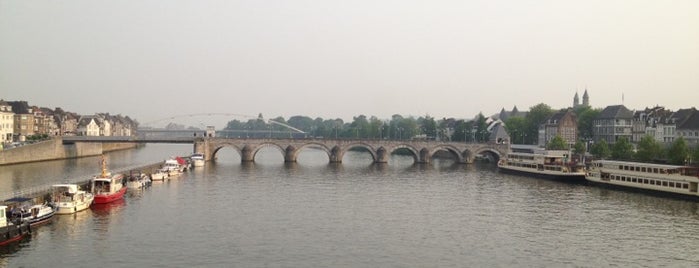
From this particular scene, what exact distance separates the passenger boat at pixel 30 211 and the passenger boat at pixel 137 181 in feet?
66.8

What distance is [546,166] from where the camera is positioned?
8788cm

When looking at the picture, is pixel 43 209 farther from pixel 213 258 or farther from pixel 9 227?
pixel 213 258

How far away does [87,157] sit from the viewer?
122688 millimetres

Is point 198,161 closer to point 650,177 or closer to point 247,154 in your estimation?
point 247,154

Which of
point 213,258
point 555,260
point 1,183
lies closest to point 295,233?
point 213,258

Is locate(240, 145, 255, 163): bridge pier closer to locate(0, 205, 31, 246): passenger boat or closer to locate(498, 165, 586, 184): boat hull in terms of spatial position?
locate(498, 165, 586, 184): boat hull

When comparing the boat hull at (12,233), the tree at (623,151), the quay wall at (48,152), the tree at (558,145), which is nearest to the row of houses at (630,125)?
the tree at (558,145)

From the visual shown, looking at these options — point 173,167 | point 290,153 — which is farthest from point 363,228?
point 290,153

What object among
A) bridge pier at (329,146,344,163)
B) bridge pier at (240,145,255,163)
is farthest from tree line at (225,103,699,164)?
bridge pier at (240,145,255,163)

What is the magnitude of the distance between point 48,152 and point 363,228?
75422mm

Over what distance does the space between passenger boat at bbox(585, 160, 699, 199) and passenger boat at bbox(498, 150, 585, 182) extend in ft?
8.44

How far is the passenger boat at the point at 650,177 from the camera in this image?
63688 mm

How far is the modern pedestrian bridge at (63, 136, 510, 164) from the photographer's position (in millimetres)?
111875

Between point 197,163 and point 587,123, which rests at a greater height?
point 587,123
